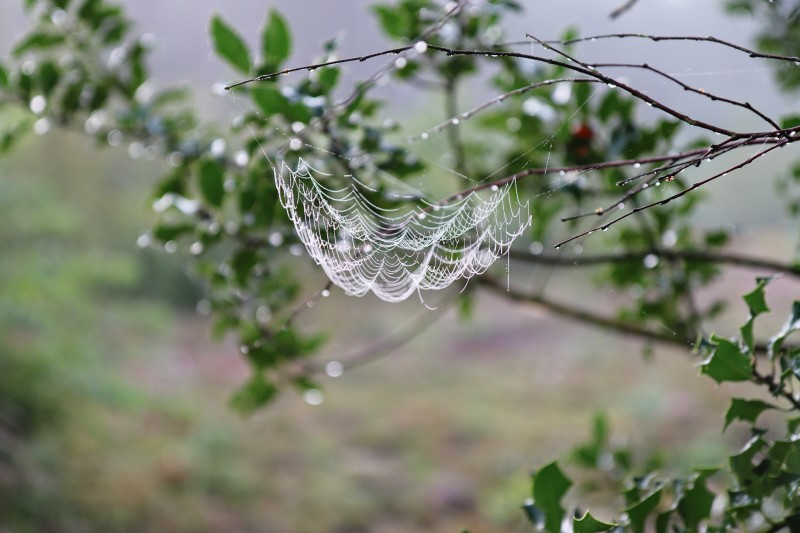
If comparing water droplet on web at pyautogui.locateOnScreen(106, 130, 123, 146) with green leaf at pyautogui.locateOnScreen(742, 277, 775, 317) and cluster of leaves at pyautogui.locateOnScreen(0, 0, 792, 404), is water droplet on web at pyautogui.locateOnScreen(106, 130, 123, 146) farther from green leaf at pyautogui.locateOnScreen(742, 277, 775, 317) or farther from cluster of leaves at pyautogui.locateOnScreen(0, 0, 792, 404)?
green leaf at pyautogui.locateOnScreen(742, 277, 775, 317)

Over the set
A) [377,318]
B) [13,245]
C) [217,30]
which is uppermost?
[377,318]

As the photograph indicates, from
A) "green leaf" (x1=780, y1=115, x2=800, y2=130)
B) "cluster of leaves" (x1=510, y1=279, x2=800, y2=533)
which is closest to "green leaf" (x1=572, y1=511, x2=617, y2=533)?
"cluster of leaves" (x1=510, y1=279, x2=800, y2=533)

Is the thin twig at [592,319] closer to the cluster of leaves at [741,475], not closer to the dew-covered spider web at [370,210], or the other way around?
the dew-covered spider web at [370,210]

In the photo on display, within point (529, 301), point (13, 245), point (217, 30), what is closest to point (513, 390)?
point (13, 245)

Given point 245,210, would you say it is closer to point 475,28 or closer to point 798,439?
point 475,28

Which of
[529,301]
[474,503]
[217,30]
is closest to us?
[217,30]

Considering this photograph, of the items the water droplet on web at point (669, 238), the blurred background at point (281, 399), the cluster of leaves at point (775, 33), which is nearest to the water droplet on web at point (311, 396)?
the blurred background at point (281, 399)

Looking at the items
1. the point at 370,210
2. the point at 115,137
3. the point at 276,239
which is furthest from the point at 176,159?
the point at 370,210
